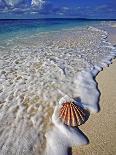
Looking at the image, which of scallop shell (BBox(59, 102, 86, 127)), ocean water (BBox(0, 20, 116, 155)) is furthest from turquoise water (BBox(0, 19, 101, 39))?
scallop shell (BBox(59, 102, 86, 127))

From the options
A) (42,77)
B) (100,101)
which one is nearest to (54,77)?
(42,77)

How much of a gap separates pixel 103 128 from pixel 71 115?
74 cm

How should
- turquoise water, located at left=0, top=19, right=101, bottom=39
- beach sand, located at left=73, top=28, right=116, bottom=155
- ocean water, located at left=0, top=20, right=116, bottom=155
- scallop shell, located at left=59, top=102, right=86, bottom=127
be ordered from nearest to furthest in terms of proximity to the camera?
beach sand, located at left=73, top=28, right=116, bottom=155 < ocean water, located at left=0, top=20, right=116, bottom=155 < scallop shell, located at left=59, top=102, right=86, bottom=127 < turquoise water, located at left=0, top=19, right=101, bottom=39

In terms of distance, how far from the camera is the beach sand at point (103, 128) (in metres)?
4.22

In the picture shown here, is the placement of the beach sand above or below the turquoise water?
above

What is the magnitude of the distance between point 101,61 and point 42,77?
333cm

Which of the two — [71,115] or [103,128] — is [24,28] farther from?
[103,128]

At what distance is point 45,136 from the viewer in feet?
15.1

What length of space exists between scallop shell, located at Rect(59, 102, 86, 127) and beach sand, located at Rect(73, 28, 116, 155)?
15 cm

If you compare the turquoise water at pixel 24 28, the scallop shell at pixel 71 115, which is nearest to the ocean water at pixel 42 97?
the scallop shell at pixel 71 115

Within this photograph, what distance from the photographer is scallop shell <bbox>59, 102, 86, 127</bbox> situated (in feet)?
15.9

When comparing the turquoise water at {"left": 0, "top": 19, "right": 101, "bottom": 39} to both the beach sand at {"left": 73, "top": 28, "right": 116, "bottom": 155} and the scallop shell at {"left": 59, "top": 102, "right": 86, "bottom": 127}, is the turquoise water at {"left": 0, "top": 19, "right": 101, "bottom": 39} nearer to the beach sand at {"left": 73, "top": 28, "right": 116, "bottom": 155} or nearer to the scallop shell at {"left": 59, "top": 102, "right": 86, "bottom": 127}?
the beach sand at {"left": 73, "top": 28, "right": 116, "bottom": 155}

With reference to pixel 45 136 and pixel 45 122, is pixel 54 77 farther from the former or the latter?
pixel 45 136

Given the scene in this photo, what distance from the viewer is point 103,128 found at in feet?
15.9
